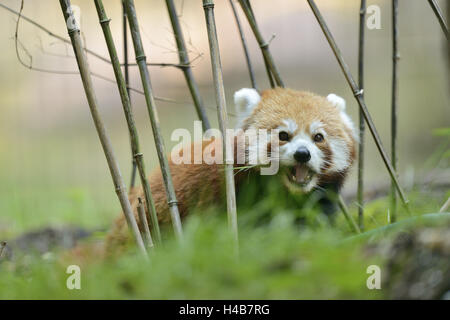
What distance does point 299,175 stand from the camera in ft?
9.11

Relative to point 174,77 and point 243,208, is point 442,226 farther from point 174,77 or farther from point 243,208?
point 174,77

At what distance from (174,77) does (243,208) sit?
12.5 feet

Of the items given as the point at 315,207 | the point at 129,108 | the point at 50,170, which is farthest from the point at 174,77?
the point at 129,108

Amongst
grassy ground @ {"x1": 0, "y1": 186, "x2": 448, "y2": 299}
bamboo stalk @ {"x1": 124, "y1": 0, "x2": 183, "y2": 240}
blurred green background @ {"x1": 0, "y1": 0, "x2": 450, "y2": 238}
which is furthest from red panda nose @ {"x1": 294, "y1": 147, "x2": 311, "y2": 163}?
blurred green background @ {"x1": 0, "y1": 0, "x2": 450, "y2": 238}

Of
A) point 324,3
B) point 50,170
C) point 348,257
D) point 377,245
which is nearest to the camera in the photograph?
point 348,257

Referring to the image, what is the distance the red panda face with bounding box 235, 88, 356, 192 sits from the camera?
9.08 ft

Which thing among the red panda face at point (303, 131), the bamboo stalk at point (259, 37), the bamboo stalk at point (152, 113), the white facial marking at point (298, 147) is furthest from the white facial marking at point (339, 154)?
the bamboo stalk at point (152, 113)

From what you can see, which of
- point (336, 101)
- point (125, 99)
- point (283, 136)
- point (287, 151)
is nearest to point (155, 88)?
point (336, 101)

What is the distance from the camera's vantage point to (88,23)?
227 inches

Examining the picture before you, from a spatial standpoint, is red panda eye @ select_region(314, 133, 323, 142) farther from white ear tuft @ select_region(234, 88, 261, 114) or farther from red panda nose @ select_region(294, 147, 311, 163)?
white ear tuft @ select_region(234, 88, 261, 114)

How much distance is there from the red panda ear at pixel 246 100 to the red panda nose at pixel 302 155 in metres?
0.50

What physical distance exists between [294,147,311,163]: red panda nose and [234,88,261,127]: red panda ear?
50 centimetres

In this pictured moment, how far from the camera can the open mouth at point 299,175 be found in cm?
277

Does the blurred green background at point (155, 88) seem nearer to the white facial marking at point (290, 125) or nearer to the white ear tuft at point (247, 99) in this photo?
the white ear tuft at point (247, 99)
